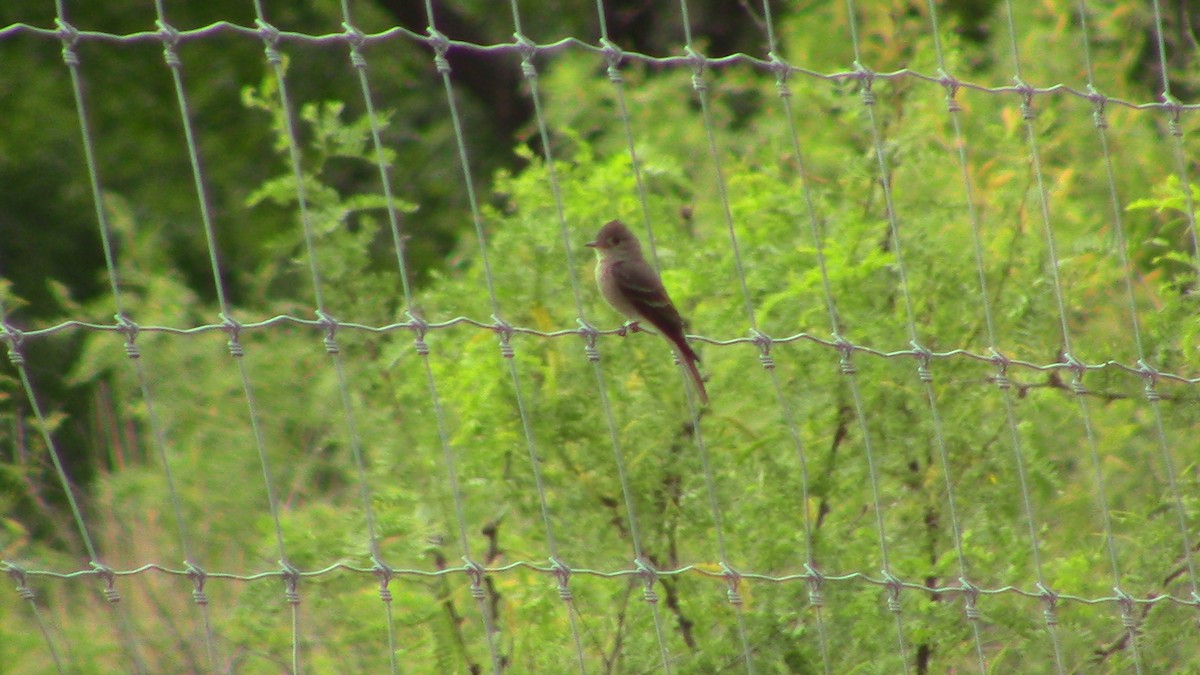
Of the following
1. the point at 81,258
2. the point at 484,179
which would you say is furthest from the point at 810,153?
the point at 81,258

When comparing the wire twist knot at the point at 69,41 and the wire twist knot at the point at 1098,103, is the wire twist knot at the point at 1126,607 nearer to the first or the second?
the wire twist knot at the point at 1098,103

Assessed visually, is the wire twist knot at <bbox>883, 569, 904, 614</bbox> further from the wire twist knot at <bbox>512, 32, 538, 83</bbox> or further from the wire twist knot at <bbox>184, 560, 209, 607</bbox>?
the wire twist knot at <bbox>184, 560, 209, 607</bbox>

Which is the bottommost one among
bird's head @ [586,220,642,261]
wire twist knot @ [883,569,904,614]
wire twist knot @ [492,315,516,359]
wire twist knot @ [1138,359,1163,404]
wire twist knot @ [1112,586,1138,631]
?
wire twist knot @ [1112,586,1138,631]

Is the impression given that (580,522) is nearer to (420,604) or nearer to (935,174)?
(420,604)

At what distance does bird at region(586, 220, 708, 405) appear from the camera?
15.2 feet

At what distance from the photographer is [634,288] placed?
15.6 feet

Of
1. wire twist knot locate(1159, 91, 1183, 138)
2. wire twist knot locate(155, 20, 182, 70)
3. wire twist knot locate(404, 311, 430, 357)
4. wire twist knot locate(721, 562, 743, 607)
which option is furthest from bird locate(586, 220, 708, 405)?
wire twist knot locate(155, 20, 182, 70)

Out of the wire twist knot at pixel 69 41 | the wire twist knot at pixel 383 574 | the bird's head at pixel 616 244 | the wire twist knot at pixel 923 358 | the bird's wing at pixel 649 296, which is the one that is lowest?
the wire twist knot at pixel 383 574

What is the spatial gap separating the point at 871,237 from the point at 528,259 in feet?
3.32

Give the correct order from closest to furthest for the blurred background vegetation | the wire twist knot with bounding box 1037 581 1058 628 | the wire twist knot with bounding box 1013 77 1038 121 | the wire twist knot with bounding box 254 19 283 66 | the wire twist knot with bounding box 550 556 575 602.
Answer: the wire twist knot with bounding box 254 19 283 66, the wire twist knot with bounding box 550 556 575 602, the wire twist knot with bounding box 1037 581 1058 628, the wire twist knot with bounding box 1013 77 1038 121, the blurred background vegetation

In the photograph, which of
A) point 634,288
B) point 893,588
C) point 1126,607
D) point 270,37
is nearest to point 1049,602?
point 1126,607

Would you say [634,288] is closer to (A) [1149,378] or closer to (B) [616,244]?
(B) [616,244]

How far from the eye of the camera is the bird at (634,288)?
4.64m

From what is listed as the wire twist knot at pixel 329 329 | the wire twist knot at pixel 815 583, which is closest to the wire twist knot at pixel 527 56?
the wire twist knot at pixel 329 329
